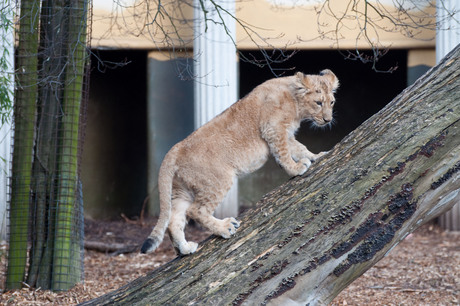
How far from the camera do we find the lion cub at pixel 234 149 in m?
4.71

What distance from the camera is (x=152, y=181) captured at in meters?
11.0

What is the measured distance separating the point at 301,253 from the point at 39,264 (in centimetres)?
356

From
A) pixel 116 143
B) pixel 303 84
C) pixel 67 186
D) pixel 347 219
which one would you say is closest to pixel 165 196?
pixel 303 84

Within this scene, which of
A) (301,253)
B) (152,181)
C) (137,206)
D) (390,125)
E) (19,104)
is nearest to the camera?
(301,253)

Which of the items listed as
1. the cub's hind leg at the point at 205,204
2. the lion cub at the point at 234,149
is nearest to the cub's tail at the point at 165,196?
the lion cub at the point at 234,149

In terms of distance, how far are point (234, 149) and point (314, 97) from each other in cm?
74

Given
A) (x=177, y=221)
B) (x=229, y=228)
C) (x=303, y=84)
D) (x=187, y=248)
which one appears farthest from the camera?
(x=303, y=84)

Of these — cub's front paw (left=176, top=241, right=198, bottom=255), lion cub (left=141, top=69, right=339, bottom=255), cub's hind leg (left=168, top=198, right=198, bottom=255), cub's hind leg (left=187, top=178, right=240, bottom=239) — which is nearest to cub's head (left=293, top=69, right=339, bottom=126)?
lion cub (left=141, top=69, right=339, bottom=255)

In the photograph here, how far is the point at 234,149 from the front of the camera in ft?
15.8

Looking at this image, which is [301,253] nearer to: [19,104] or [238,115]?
[238,115]

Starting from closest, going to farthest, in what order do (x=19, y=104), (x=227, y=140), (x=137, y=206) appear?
(x=227, y=140)
(x=19, y=104)
(x=137, y=206)

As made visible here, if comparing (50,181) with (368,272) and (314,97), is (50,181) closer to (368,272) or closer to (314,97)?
(314,97)

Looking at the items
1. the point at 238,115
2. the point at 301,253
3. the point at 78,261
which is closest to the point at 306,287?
the point at 301,253

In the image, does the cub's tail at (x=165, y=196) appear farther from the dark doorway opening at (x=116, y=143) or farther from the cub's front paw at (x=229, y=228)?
the dark doorway opening at (x=116, y=143)
